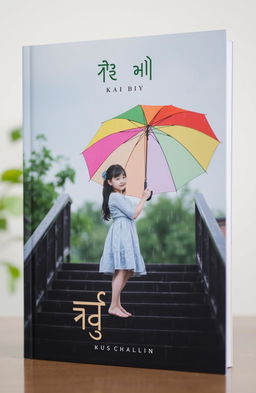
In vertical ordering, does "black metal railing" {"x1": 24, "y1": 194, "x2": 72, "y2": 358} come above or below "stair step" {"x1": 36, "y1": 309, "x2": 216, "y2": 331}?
above

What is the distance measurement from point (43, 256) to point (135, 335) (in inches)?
21.6

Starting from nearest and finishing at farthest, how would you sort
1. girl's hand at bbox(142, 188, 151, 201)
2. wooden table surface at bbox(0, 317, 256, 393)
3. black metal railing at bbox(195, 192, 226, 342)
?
wooden table surface at bbox(0, 317, 256, 393) < black metal railing at bbox(195, 192, 226, 342) < girl's hand at bbox(142, 188, 151, 201)

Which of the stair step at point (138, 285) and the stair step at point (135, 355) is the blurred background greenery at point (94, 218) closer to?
the stair step at point (138, 285)

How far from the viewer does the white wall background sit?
435 cm

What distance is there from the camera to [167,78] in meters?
2.96

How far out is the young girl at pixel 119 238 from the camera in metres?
3.02

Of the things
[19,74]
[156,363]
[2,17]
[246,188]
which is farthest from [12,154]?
[156,363]

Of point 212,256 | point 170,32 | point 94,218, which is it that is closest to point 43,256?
point 94,218

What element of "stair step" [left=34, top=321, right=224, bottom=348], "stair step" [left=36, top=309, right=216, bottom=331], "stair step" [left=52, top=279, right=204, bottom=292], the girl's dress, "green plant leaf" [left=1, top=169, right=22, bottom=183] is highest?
"green plant leaf" [left=1, top=169, right=22, bottom=183]

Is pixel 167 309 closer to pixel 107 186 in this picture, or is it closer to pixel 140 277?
pixel 140 277

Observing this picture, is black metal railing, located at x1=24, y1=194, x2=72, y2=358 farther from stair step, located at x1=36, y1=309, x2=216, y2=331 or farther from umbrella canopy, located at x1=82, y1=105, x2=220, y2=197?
umbrella canopy, located at x1=82, y1=105, x2=220, y2=197

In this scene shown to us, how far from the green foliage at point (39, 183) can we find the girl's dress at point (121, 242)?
26cm

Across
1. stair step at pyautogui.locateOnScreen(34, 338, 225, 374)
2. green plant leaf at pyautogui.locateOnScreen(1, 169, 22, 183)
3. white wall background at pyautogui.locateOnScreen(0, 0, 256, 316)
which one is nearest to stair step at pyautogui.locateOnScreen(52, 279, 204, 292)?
stair step at pyautogui.locateOnScreen(34, 338, 225, 374)

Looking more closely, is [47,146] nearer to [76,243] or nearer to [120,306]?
[76,243]
